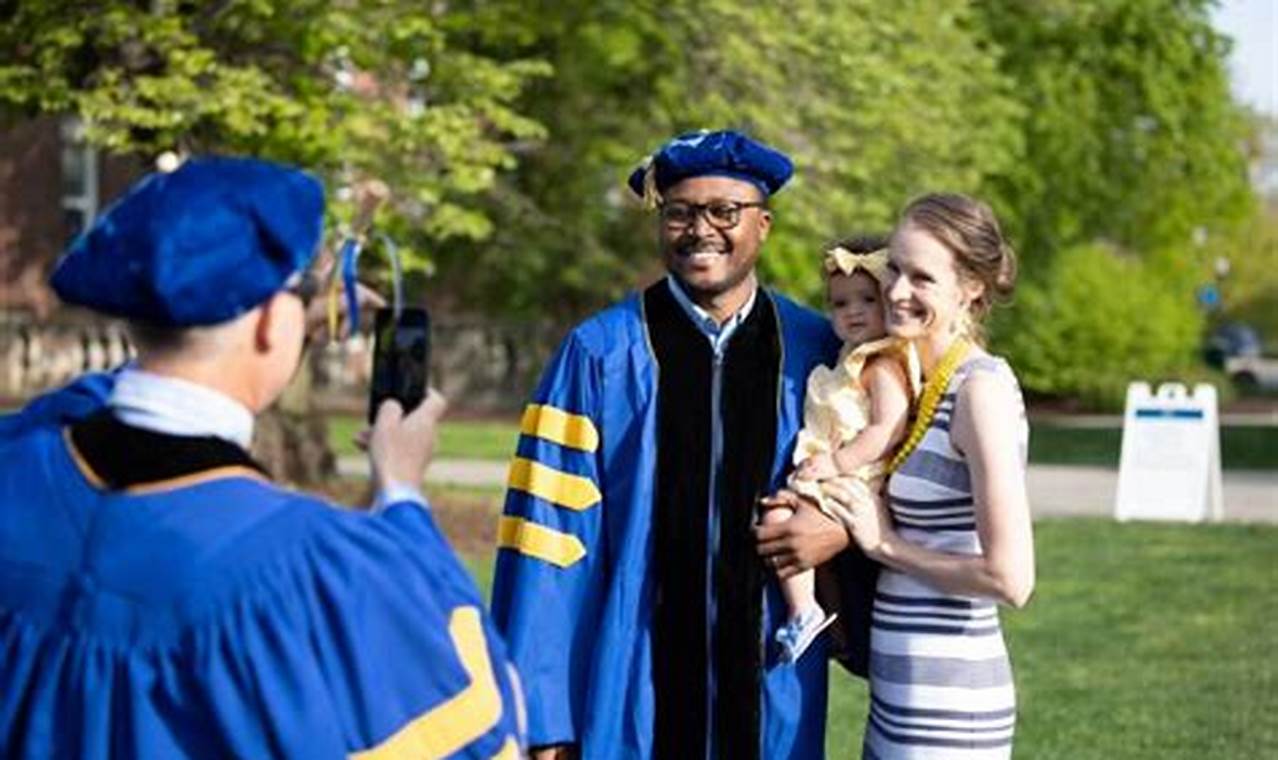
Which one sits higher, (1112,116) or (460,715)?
(1112,116)

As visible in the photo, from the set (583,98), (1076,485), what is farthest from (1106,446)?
(583,98)

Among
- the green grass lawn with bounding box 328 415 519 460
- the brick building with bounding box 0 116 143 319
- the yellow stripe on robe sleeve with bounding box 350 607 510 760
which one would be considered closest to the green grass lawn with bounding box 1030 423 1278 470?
the green grass lawn with bounding box 328 415 519 460

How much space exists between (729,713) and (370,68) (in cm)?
1063

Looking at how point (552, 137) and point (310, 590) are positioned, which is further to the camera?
point (552, 137)

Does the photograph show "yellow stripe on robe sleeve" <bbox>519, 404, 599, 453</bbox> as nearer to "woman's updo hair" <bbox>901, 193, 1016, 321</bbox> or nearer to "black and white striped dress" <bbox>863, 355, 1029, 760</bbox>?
"black and white striped dress" <bbox>863, 355, 1029, 760</bbox>

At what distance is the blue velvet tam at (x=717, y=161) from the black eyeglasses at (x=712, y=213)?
5cm

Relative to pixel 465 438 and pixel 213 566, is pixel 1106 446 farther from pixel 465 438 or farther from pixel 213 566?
pixel 213 566

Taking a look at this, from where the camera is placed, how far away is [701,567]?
4281 millimetres

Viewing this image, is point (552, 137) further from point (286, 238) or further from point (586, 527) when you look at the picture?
point (286, 238)

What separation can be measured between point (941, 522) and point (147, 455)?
178 cm

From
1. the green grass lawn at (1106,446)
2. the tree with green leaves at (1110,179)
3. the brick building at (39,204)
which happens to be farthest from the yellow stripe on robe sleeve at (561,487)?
the brick building at (39,204)

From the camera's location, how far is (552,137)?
1969 centimetres

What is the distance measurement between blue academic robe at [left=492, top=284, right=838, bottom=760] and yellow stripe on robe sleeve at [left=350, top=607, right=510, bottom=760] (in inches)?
59.4

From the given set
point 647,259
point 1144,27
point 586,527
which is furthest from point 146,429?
point 1144,27
